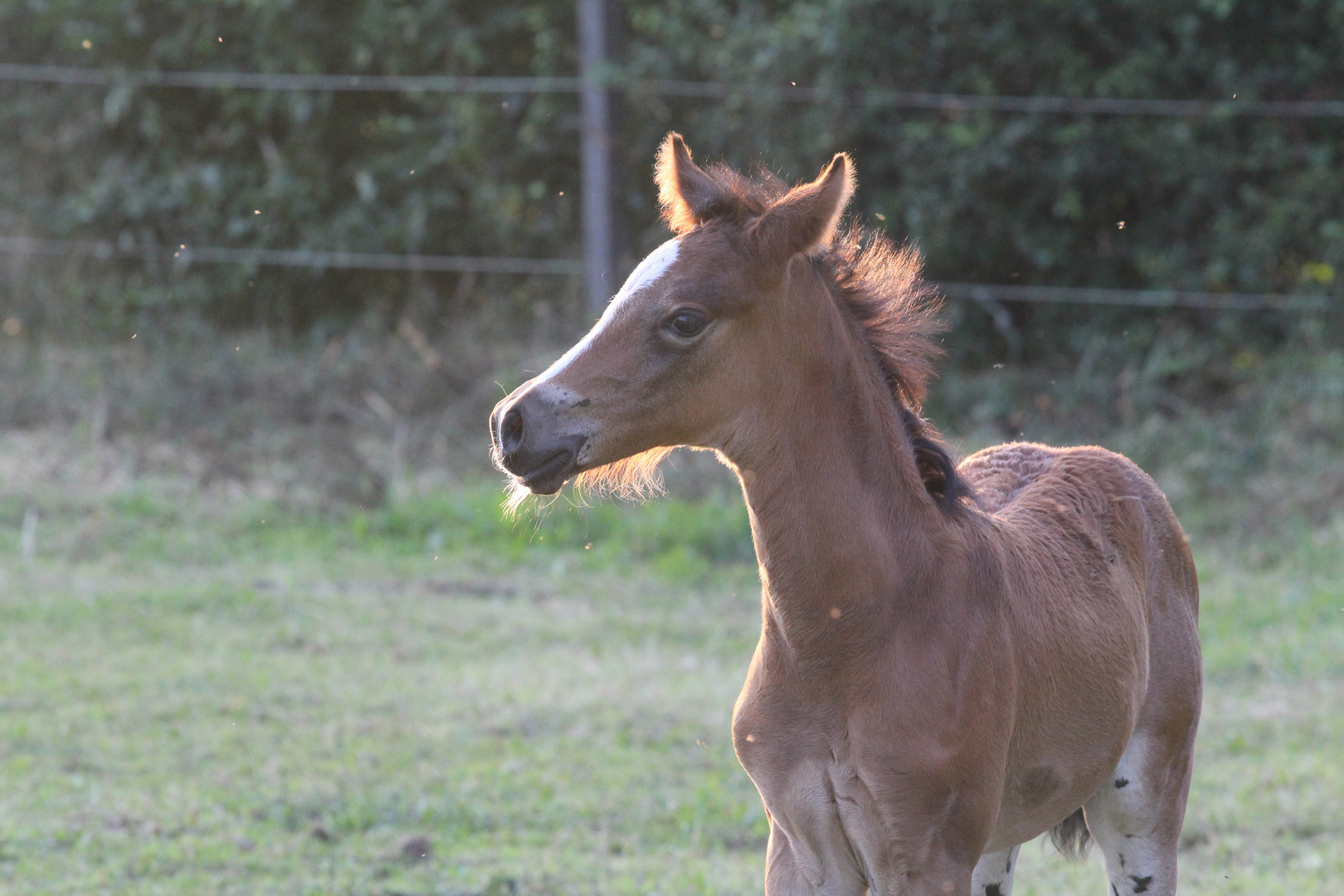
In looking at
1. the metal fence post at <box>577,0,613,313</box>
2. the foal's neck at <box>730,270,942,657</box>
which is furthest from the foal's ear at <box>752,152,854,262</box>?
the metal fence post at <box>577,0,613,313</box>

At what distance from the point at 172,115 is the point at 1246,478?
808cm

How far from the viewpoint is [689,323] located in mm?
2617

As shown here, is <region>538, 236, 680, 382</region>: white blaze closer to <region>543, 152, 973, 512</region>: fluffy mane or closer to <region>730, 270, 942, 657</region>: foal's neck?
<region>543, 152, 973, 512</region>: fluffy mane

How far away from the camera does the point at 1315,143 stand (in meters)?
8.78

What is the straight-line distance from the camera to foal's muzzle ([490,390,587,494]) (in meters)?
2.56

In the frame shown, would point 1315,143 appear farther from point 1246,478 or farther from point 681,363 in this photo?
point 681,363

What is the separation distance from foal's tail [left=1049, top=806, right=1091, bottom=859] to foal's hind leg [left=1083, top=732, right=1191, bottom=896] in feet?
0.52

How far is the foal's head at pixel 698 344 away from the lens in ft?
8.50

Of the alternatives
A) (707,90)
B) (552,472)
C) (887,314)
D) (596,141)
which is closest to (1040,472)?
(887,314)

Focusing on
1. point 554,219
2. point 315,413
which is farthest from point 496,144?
point 315,413

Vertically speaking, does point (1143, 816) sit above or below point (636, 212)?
below

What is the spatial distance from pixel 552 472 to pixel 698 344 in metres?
0.36

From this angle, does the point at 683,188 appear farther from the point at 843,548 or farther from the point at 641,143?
the point at 641,143

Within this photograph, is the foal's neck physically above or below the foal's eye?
below
